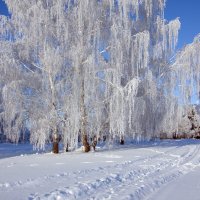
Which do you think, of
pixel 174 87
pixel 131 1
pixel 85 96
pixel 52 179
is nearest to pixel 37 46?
pixel 85 96

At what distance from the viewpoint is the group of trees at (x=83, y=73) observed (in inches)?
669

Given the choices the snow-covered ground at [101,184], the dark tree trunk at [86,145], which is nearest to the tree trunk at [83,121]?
the dark tree trunk at [86,145]

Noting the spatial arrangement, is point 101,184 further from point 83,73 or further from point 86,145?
point 86,145

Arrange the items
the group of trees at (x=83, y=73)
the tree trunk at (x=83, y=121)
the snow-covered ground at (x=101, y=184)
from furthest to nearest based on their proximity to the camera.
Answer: the tree trunk at (x=83, y=121) → the group of trees at (x=83, y=73) → the snow-covered ground at (x=101, y=184)

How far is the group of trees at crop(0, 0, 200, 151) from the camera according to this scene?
1700 cm

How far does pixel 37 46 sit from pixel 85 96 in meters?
3.90

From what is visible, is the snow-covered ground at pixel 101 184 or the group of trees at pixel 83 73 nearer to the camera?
the snow-covered ground at pixel 101 184

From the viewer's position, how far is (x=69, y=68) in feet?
59.1

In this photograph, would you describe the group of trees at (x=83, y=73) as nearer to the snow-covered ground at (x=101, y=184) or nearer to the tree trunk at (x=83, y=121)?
the tree trunk at (x=83, y=121)

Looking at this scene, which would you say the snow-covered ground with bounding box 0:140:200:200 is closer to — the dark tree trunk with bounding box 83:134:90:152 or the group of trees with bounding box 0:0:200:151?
the group of trees with bounding box 0:0:200:151

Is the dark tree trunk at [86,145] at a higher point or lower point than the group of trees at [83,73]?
lower

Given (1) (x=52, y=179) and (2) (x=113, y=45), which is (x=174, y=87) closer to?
(2) (x=113, y=45)

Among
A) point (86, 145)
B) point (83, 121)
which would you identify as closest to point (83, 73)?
point (83, 121)

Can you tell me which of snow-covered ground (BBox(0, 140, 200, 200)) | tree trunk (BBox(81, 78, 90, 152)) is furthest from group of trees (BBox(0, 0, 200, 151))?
snow-covered ground (BBox(0, 140, 200, 200))
